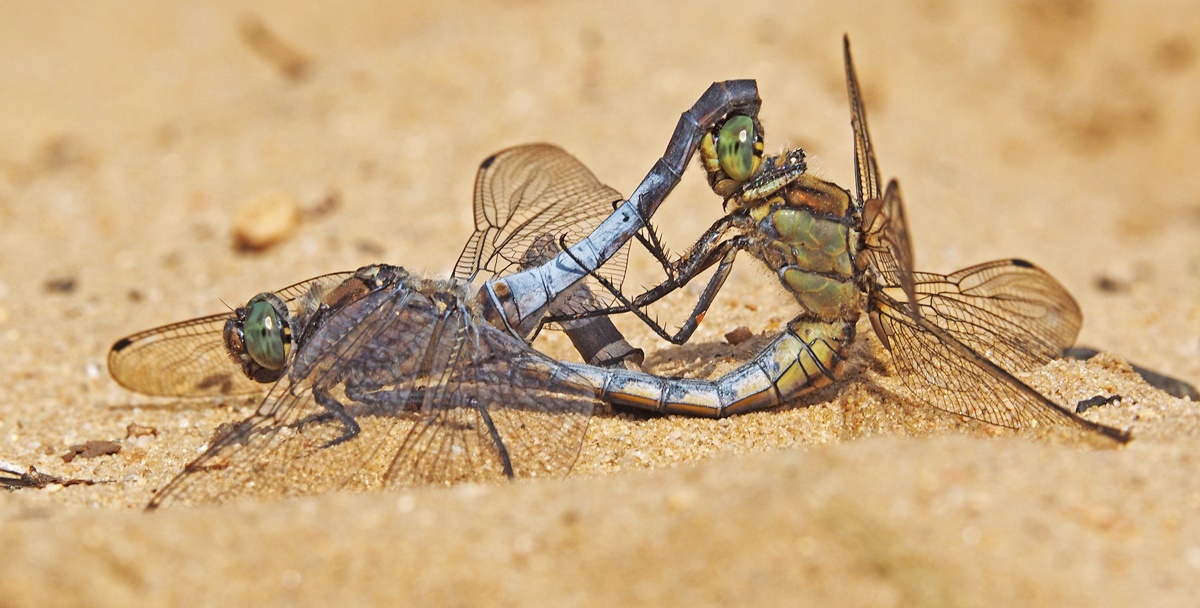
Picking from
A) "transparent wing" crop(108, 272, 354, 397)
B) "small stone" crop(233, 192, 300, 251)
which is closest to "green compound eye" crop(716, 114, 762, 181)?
"transparent wing" crop(108, 272, 354, 397)

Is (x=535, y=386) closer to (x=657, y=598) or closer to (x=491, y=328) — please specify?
(x=491, y=328)

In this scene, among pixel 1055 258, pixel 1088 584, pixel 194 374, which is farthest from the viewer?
pixel 1055 258

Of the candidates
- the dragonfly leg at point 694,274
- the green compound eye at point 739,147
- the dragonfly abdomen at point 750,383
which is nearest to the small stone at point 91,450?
the dragonfly abdomen at point 750,383

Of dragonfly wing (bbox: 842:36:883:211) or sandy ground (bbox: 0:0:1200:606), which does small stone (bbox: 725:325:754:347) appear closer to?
sandy ground (bbox: 0:0:1200:606)

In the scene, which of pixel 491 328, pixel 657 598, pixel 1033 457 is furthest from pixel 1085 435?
pixel 491 328

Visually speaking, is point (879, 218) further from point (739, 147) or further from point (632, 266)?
point (632, 266)

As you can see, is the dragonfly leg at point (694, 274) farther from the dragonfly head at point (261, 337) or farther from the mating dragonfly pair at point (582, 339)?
the dragonfly head at point (261, 337)
